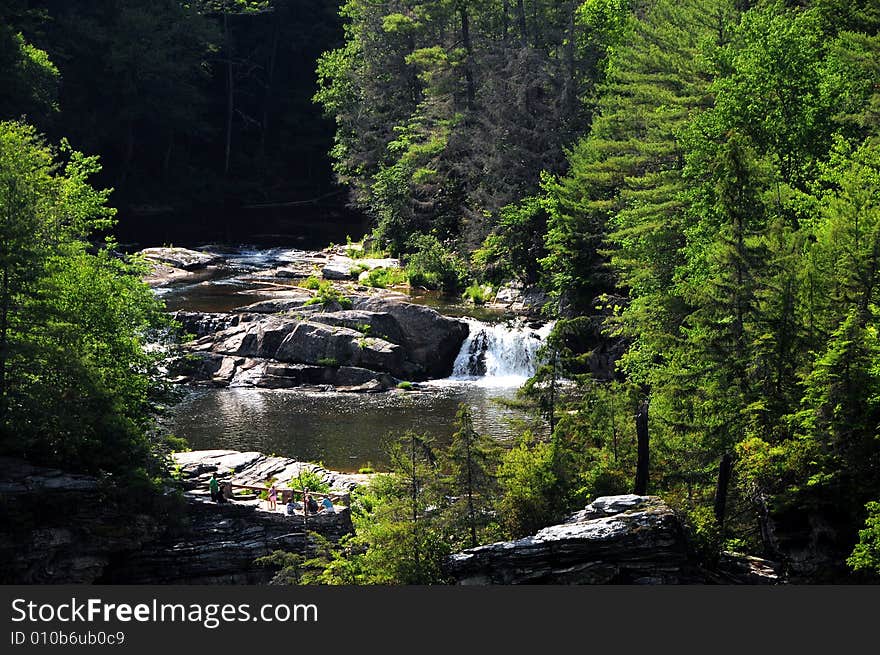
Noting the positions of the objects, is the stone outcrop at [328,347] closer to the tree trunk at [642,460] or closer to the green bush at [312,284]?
the green bush at [312,284]

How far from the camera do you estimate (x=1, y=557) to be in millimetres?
27547

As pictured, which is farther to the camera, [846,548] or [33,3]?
[33,3]

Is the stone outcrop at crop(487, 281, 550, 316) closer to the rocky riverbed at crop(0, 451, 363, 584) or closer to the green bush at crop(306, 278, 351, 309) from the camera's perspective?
the green bush at crop(306, 278, 351, 309)

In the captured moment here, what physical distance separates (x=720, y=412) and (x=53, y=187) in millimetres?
22039

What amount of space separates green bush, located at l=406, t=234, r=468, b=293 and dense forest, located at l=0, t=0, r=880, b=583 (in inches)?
5.6

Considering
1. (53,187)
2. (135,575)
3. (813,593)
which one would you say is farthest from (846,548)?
(53,187)

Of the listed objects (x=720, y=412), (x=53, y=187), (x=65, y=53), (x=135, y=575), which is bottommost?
(x=135, y=575)

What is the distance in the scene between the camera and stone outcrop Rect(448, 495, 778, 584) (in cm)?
2308

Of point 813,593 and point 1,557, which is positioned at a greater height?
point 813,593

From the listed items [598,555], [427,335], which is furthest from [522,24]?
[598,555]

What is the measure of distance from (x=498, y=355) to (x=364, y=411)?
8.67 m

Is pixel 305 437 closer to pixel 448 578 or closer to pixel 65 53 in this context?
pixel 448 578

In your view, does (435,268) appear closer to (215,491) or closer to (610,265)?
(610,265)

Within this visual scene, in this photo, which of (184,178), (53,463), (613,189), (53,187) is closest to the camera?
(53,463)
